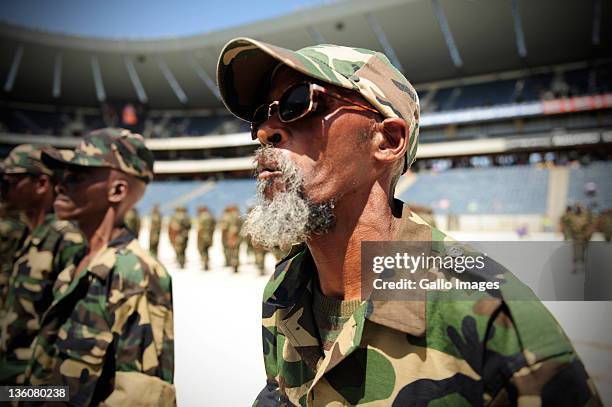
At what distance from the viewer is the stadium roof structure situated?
26000 mm

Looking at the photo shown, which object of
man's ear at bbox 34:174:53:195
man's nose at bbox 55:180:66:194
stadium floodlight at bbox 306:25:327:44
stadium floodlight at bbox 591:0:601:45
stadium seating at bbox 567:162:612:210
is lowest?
man's nose at bbox 55:180:66:194

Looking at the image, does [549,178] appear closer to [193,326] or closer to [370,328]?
[193,326]

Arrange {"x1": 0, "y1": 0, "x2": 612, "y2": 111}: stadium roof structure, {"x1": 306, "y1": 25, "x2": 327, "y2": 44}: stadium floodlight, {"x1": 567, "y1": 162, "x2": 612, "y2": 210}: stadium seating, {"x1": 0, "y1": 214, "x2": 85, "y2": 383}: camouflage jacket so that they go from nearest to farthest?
{"x1": 0, "y1": 214, "x2": 85, "y2": 383}: camouflage jacket, {"x1": 567, "y1": 162, "x2": 612, "y2": 210}: stadium seating, {"x1": 0, "y1": 0, "x2": 612, "y2": 111}: stadium roof structure, {"x1": 306, "y1": 25, "x2": 327, "y2": 44}: stadium floodlight

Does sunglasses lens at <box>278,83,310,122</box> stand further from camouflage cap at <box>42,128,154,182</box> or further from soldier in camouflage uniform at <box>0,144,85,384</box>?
soldier in camouflage uniform at <box>0,144,85,384</box>

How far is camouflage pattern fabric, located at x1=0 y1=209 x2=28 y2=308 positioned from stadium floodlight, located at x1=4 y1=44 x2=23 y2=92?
115 ft

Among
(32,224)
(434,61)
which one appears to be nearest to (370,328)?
(32,224)

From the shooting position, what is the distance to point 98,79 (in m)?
37.4

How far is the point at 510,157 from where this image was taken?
1156 inches

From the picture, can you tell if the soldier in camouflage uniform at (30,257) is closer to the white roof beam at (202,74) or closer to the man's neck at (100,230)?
the man's neck at (100,230)

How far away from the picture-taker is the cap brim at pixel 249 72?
1108mm

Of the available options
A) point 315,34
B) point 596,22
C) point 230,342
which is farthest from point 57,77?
point 596,22

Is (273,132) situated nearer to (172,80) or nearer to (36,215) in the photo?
(36,215)

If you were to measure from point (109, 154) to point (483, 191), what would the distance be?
2632 cm

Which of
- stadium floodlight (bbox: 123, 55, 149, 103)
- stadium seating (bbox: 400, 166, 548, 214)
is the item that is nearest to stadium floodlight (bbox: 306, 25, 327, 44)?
stadium seating (bbox: 400, 166, 548, 214)
